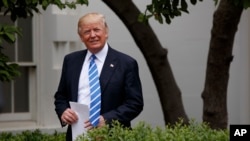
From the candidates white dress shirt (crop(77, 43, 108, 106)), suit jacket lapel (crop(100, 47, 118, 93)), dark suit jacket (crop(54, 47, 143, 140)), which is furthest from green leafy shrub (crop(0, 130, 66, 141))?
suit jacket lapel (crop(100, 47, 118, 93))

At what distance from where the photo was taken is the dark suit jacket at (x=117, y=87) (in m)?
6.22

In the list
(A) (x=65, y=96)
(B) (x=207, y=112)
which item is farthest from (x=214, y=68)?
(A) (x=65, y=96)

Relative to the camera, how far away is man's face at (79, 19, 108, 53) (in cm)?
617

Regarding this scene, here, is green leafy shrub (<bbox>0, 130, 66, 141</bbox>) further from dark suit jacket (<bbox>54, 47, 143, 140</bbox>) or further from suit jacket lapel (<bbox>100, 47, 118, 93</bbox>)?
suit jacket lapel (<bbox>100, 47, 118, 93</bbox>)

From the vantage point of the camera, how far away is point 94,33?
6.16m

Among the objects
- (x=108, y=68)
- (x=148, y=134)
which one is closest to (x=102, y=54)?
(x=108, y=68)

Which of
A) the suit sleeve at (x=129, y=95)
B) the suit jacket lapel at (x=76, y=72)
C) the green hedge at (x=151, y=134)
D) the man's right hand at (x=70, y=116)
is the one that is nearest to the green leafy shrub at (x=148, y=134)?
the green hedge at (x=151, y=134)

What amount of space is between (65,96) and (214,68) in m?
2.70

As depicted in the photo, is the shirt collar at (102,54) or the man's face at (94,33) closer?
the man's face at (94,33)

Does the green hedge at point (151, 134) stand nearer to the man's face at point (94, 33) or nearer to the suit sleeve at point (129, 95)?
the suit sleeve at point (129, 95)

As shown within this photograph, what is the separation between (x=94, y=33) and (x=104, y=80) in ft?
1.27

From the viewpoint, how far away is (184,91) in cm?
1243

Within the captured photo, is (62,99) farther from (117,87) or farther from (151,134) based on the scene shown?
(151,134)

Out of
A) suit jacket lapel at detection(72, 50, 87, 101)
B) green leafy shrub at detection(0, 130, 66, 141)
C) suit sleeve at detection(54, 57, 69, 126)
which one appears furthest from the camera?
green leafy shrub at detection(0, 130, 66, 141)
